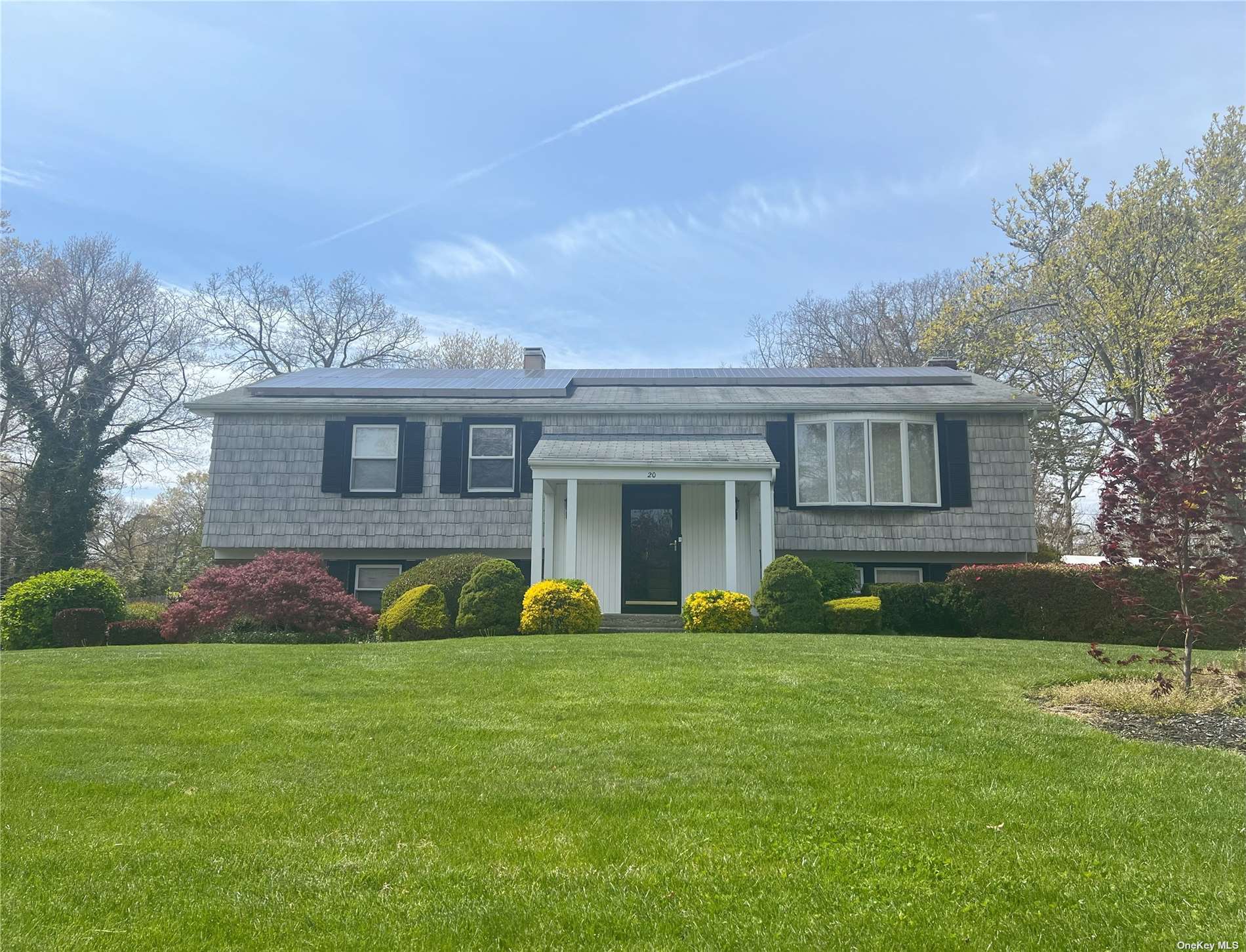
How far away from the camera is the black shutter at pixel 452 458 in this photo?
15859 mm

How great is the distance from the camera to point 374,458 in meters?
16.2

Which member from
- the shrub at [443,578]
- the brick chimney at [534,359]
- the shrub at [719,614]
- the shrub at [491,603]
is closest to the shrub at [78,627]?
the shrub at [443,578]

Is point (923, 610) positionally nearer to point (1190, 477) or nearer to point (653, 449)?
point (653, 449)

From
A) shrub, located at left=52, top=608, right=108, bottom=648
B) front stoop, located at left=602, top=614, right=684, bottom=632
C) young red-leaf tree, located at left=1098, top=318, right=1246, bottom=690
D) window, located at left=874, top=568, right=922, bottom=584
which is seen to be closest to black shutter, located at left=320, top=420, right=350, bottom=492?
shrub, located at left=52, top=608, right=108, bottom=648

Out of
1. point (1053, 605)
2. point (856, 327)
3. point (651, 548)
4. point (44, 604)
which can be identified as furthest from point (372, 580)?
point (856, 327)

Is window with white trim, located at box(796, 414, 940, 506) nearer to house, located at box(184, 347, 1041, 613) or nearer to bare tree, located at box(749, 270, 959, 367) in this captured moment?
house, located at box(184, 347, 1041, 613)

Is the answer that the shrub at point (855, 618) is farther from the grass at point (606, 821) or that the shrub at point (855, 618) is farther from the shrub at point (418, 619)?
the shrub at point (418, 619)

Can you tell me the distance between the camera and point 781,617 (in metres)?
12.4

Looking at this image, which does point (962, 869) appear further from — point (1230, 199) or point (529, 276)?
point (1230, 199)

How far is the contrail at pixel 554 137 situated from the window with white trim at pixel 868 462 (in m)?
6.55

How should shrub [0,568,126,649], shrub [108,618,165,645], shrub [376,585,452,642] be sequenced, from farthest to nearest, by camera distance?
shrub [0,568,126,649] < shrub [108,618,165,645] < shrub [376,585,452,642]

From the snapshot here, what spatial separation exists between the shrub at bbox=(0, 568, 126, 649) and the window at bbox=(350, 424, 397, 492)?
178 inches

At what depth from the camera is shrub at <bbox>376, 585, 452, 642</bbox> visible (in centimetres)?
1216

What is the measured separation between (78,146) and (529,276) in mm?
11608
